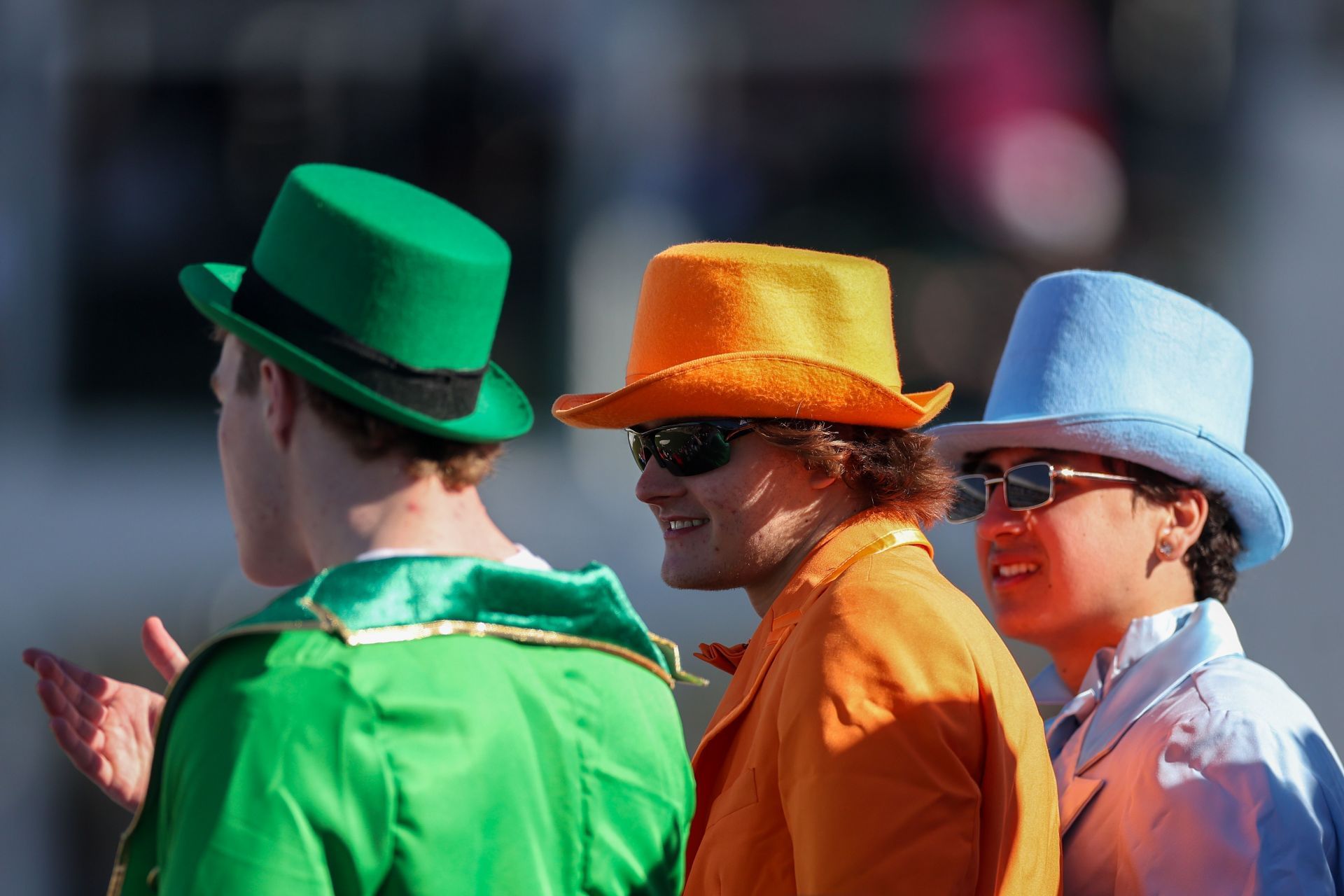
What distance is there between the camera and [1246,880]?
8.68ft

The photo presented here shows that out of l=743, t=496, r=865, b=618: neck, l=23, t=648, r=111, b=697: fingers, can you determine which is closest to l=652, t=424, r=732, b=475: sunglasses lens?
l=743, t=496, r=865, b=618: neck

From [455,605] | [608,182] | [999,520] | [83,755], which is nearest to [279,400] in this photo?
[455,605]

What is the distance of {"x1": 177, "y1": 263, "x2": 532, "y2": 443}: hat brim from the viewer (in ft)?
6.74

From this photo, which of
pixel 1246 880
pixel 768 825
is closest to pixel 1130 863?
pixel 1246 880

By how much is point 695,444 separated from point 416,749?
45.7 inches

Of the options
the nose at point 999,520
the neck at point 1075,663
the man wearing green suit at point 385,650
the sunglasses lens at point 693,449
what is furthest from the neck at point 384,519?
the neck at point 1075,663

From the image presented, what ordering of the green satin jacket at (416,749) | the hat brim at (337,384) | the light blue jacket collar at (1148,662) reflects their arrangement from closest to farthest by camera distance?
the green satin jacket at (416,749) < the hat brim at (337,384) < the light blue jacket collar at (1148,662)

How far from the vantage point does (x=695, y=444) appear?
2.91m

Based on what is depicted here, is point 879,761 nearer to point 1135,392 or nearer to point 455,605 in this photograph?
point 455,605

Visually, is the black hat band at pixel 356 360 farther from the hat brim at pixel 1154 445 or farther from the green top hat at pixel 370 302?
the hat brim at pixel 1154 445

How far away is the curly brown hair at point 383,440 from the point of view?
6.87ft

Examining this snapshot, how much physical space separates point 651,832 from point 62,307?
24.0 ft

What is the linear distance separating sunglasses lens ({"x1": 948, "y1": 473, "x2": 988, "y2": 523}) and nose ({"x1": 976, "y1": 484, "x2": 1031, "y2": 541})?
2 cm

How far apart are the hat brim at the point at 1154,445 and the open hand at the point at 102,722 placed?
66.6 inches
